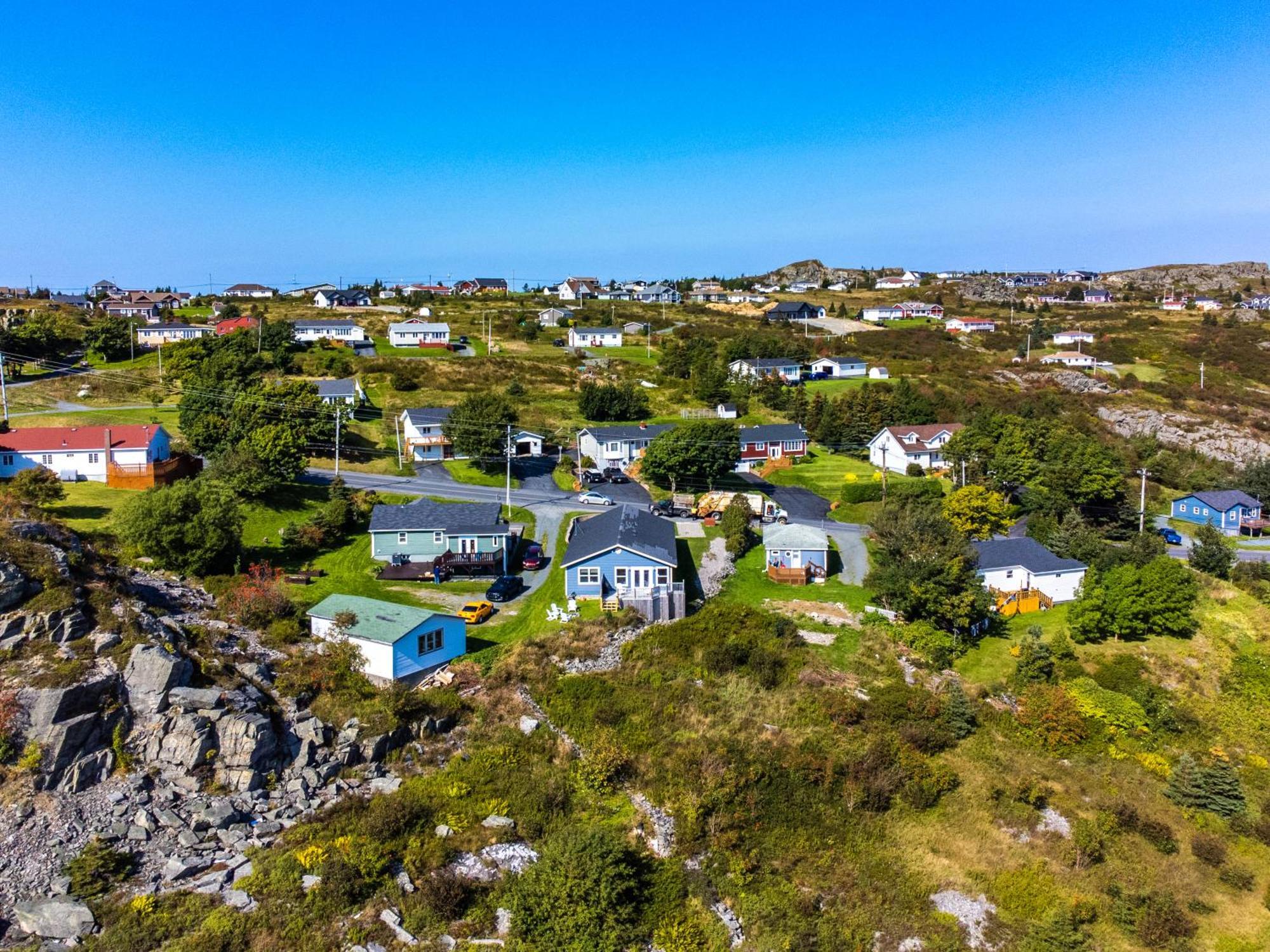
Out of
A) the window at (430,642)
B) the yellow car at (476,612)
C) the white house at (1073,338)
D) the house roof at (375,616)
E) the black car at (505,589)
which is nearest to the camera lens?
the house roof at (375,616)

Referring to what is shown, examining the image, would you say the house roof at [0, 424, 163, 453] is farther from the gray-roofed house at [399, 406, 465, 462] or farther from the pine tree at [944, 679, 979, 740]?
the pine tree at [944, 679, 979, 740]

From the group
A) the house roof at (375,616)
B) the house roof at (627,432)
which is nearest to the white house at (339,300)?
the house roof at (627,432)

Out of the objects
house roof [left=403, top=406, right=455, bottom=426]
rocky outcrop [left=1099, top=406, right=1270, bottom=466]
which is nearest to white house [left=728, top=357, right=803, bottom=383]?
rocky outcrop [left=1099, top=406, right=1270, bottom=466]

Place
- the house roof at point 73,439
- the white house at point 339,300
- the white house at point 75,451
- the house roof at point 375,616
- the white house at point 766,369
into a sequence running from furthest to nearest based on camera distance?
the white house at point 339,300 → the white house at point 766,369 → the house roof at point 73,439 → the white house at point 75,451 → the house roof at point 375,616

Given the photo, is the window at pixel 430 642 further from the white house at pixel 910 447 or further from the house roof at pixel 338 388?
the white house at pixel 910 447

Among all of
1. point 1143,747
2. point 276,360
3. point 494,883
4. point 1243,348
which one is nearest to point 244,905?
point 494,883

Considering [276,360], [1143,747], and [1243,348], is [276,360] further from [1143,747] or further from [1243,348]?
[1243,348]
